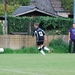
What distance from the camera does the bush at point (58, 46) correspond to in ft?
92.6

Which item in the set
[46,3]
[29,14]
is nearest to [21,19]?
[29,14]

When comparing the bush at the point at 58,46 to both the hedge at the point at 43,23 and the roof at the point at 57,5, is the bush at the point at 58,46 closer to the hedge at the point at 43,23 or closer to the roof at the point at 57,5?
the hedge at the point at 43,23

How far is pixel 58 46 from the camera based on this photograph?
28.5m

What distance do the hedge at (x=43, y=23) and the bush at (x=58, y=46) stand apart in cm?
236

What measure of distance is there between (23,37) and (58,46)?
2170mm

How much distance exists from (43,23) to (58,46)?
3953mm

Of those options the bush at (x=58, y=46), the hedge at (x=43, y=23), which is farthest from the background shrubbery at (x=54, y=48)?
the hedge at (x=43, y=23)

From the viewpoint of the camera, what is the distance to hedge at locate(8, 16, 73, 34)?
31.1 m
